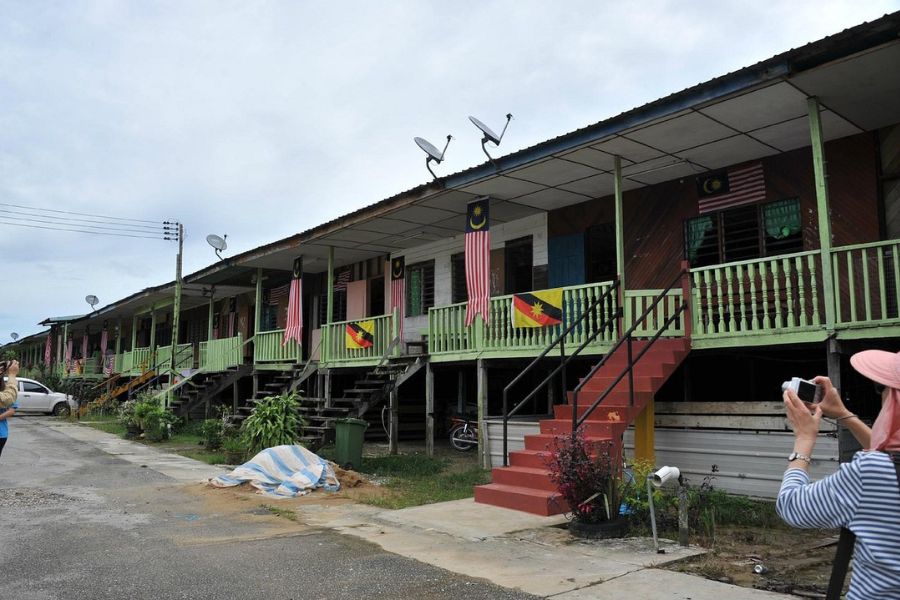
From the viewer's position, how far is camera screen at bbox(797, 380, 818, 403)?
238 cm

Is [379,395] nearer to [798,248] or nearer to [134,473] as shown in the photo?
[134,473]

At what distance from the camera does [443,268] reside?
1700 centimetres

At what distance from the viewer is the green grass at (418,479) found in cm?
938

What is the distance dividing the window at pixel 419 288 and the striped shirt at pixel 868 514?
15419 mm

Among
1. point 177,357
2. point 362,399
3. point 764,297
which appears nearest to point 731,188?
point 764,297

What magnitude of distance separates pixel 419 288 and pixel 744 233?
8544 millimetres

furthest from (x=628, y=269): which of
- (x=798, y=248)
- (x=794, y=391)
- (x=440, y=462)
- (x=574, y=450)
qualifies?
(x=794, y=391)

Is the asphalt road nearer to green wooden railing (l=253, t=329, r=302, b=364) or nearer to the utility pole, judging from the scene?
green wooden railing (l=253, t=329, r=302, b=364)

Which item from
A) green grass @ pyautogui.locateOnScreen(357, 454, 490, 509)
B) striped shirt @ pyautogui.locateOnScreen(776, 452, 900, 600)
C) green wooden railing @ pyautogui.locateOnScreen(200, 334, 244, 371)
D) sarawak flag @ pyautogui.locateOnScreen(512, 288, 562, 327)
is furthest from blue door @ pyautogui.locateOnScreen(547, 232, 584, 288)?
striped shirt @ pyautogui.locateOnScreen(776, 452, 900, 600)

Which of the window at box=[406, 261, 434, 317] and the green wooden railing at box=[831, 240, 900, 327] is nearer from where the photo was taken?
the green wooden railing at box=[831, 240, 900, 327]

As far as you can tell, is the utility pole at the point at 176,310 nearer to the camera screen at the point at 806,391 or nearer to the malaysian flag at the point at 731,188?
the malaysian flag at the point at 731,188

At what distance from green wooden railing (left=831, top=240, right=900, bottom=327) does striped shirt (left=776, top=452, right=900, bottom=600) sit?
22.5 feet

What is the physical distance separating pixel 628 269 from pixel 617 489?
658 cm

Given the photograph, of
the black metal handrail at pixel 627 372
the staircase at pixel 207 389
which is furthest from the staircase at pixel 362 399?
the staircase at pixel 207 389
